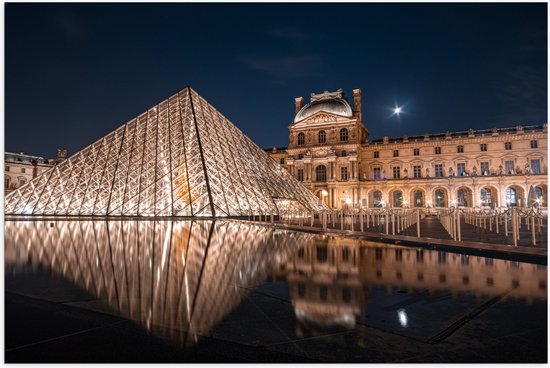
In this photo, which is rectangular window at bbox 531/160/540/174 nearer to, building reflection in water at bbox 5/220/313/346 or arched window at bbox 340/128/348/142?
arched window at bbox 340/128/348/142

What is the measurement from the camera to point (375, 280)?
14.1 ft

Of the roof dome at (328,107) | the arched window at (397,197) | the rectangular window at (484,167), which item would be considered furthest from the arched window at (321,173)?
the rectangular window at (484,167)

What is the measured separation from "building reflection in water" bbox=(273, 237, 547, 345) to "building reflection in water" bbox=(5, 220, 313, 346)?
2.07 ft

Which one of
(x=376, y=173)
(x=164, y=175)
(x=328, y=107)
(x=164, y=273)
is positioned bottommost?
(x=164, y=273)

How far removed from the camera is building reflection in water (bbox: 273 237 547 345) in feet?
9.50

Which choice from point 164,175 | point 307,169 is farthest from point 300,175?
point 164,175

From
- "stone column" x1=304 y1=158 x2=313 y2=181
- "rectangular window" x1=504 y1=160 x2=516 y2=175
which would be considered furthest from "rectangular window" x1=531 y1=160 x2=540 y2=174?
"stone column" x1=304 y1=158 x2=313 y2=181

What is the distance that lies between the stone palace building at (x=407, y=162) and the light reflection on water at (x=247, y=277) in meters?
34.2

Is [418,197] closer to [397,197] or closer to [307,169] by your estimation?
[397,197]

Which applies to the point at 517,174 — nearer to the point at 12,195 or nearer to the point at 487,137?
the point at 487,137

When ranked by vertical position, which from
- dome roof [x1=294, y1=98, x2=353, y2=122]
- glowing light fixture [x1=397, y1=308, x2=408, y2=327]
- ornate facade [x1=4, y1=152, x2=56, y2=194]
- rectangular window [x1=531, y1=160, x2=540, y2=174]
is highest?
dome roof [x1=294, y1=98, x2=353, y2=122]

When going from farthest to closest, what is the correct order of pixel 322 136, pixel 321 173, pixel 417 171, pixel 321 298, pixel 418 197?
pixel 418 197
pixel 322 136
pixel 321 173
pixel 417 171
pixel 321 298

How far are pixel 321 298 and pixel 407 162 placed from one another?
41.3 meters

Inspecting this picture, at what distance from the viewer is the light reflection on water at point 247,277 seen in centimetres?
295
